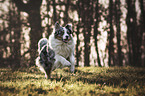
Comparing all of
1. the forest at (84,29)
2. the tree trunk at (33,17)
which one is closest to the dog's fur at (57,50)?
the forest at (84,29)

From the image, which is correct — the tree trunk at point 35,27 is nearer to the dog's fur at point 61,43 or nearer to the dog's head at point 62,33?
the dog's fur at point 61,43

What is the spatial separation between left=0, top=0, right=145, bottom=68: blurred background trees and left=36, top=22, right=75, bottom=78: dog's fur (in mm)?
2060

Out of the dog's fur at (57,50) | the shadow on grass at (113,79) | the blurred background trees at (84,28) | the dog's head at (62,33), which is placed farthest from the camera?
the blurred background trees at (84,28)

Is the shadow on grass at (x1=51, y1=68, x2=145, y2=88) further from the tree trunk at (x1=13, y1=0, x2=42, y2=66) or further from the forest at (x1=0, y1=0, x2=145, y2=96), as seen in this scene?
the tree trunk at (x1=13, y1=0, x2=42, y2=66)

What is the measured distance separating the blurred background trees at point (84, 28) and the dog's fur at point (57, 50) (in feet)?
6.76

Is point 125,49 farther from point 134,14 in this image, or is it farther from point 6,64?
point 6,64

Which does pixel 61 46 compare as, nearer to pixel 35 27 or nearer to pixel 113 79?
pixel 113 79

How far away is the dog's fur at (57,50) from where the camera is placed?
4.46 m

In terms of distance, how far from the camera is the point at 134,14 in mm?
7828

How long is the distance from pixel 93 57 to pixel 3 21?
4.89 m

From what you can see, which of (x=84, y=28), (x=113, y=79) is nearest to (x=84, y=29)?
(x=84, y=28)

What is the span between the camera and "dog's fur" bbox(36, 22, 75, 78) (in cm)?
446

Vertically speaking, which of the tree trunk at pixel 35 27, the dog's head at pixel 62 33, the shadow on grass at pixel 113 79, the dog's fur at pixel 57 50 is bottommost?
the shadow on grass at pixel 113 79

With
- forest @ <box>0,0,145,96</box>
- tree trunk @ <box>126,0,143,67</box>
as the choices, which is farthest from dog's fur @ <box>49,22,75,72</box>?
tree trunk @ <box>126,0,143,67</box>
